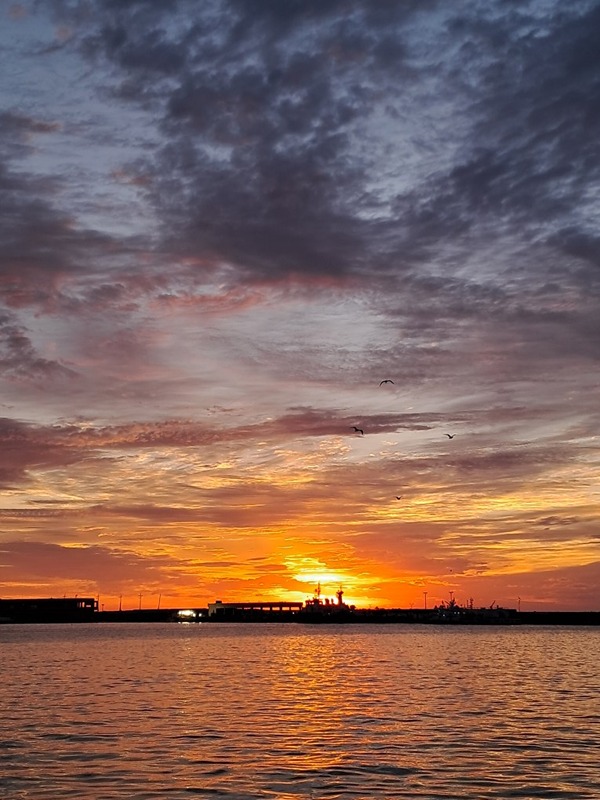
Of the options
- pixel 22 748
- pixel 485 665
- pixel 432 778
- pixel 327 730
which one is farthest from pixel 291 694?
pixel 485 665

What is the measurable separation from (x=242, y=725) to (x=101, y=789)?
61.6 feet

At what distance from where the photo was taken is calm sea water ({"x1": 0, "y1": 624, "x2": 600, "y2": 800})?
36969 millimetres

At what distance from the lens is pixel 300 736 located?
49.4m

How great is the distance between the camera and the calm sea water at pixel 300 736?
36969 mm

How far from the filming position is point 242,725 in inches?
2132

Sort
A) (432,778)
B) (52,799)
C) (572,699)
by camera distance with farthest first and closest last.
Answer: (572,699), (432,778), (52,799)

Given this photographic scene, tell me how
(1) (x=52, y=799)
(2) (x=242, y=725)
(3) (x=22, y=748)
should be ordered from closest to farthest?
(1) (x=52, y=799) → (3) (x=22, y=748) → (2) (x=242, y=725)

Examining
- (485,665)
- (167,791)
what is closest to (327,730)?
(167,791)

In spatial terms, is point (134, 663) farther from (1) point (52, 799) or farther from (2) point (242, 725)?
(1) point (52, 799)

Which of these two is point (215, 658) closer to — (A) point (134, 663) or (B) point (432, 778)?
(A) point (134, 663)

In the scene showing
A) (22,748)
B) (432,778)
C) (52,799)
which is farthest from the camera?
(22,748)

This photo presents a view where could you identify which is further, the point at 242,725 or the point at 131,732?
the point at 242,725

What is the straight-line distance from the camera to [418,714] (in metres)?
58.7

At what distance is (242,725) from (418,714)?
1170 cm
